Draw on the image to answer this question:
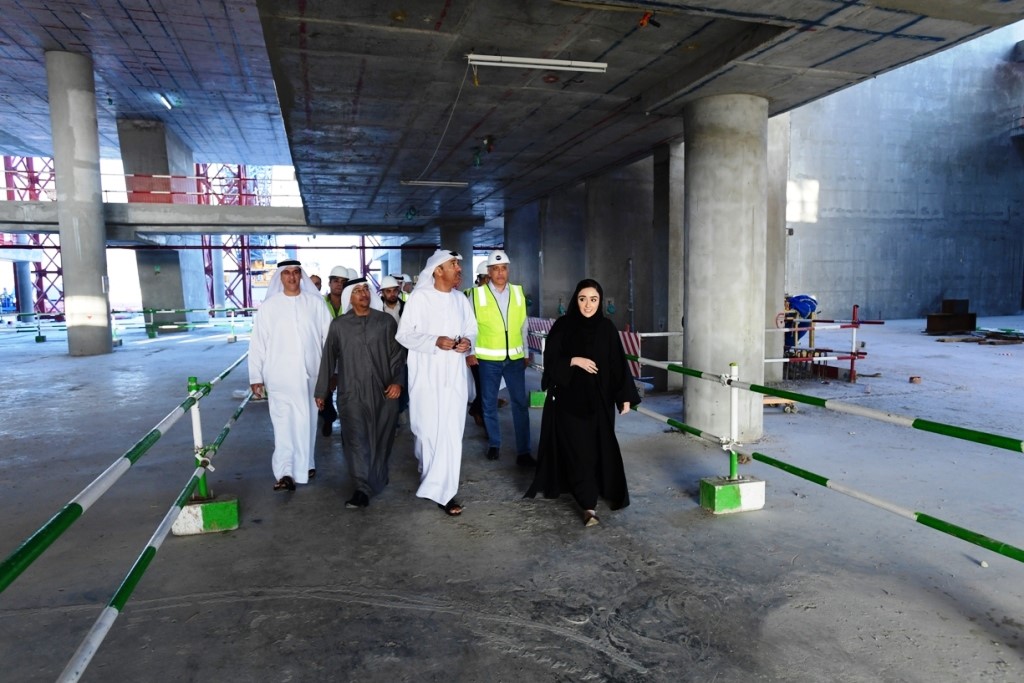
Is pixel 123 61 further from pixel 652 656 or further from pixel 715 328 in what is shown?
pixel 652 656

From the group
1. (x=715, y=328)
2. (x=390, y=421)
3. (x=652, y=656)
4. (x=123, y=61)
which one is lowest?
(x=652, y=656)

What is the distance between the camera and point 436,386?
4812mm

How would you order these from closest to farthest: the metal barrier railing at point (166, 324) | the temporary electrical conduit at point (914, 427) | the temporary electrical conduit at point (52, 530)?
the temporary electrical conduit at point (52, 530) < the temporary electrical conduit at point (914, 427) < the metal barrier railing at point (166, 324)

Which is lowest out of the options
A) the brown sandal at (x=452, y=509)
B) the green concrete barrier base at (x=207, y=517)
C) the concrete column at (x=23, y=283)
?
the brown sandal at (x=452, y=509)

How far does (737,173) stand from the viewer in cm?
679

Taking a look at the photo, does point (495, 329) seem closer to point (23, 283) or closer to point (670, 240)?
point (670, 240)

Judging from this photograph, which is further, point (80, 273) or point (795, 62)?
point (80, 273)

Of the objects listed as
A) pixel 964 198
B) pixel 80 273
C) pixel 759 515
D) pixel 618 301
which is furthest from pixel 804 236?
pixel 80 273

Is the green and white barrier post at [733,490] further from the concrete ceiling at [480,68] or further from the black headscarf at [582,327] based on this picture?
the concrete ceiling at [480,68]

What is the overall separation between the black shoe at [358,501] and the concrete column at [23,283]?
35.8 meters

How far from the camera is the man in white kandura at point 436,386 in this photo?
15.7 feet

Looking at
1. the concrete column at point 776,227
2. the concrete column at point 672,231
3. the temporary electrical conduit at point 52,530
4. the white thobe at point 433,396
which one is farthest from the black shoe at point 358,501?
the concrete column at point 776,227

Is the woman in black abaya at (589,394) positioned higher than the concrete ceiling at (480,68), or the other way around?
the concrete ceiling at (480,68)

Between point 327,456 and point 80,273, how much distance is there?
13.4m
